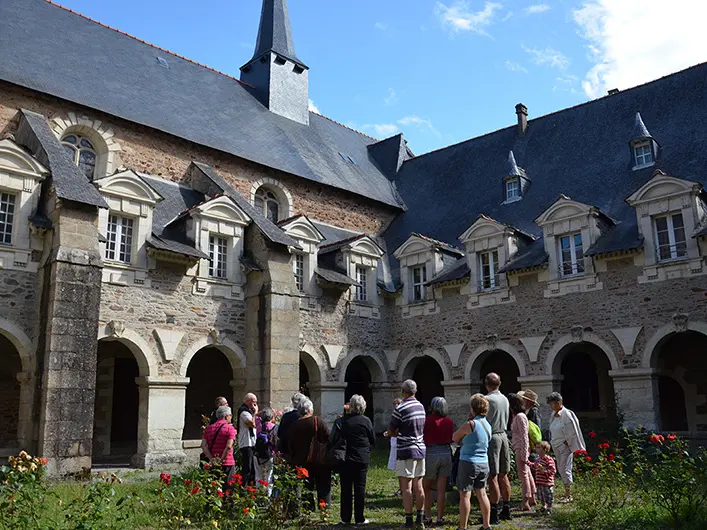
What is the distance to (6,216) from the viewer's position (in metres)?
10.9

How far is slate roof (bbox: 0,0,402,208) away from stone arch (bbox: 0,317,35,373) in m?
4.79

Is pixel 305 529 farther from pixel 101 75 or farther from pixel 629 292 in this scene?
pixel 101 75

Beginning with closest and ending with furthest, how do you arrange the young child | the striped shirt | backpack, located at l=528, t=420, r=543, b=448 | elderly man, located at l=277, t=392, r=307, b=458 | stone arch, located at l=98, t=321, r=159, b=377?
Answer: the striped shirt, elderly man, located at l=277, t=392, r=307, b=458, the young child, backpack, located at l=528, t=420, r=543, b=448, stone arch, located at l=98, t=321, r=159, b=377

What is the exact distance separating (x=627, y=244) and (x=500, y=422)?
774 centimetres

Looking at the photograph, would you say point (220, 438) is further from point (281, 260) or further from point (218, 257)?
point (218, 257)

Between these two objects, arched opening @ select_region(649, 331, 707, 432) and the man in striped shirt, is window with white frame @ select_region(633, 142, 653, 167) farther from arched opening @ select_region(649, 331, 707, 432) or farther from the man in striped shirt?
the man in striped shirt

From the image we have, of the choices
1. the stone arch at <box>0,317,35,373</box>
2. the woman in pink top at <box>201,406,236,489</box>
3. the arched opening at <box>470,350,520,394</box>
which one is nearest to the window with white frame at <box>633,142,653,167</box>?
the arched opening at <box>470,350,520,394</box>

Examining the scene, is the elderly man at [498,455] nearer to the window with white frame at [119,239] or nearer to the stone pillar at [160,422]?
the stone pillar at [160,422]

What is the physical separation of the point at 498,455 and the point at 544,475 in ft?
3.15

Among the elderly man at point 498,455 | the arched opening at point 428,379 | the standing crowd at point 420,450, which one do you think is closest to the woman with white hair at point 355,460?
the standing crowd at point 420,450

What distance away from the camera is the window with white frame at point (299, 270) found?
49.4ft

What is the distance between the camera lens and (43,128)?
1231cm

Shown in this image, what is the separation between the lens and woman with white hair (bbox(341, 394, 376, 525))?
257 inches

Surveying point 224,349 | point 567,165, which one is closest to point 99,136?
point 224,349
